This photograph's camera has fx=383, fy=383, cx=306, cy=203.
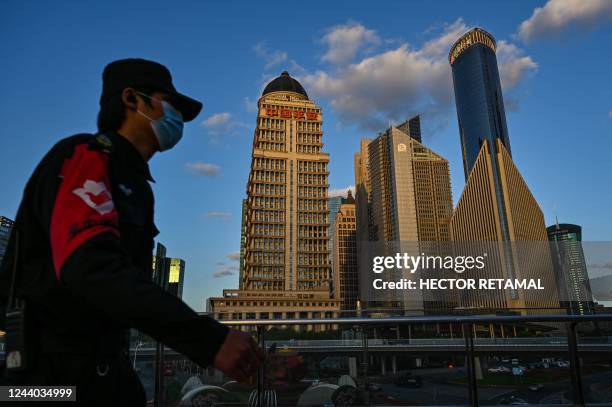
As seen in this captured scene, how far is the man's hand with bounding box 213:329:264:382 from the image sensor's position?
91cm

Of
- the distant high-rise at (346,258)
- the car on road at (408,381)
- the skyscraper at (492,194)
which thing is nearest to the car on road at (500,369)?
the car on road at (408,381)

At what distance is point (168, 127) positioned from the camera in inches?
53.5

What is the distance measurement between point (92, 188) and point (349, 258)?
448 ft

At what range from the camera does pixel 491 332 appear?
4223mm

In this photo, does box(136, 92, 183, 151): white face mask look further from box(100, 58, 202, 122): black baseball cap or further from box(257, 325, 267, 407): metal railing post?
box(257, 325, 267, 407): metal railing post

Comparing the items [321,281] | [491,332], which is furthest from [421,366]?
[321,281]

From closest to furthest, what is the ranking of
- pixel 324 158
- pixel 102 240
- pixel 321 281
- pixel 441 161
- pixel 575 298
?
pixel 102 240, pixel 575 298, pixel 321 281, pixel 324 158, pixel 441 161

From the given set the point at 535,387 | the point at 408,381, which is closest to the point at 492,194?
the point at 535,387

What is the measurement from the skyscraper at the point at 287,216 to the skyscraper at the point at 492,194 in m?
35.2

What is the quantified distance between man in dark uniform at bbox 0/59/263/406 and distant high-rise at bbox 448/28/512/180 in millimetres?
139121

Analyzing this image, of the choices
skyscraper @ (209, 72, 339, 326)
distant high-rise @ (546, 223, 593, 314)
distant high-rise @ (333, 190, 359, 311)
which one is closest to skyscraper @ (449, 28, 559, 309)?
distant high-rise @ (546, 223, 593, 314)

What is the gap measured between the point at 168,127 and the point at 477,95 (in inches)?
5875

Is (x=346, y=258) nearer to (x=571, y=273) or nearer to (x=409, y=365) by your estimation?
(x=571, y=273)

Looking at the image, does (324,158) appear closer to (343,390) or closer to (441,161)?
(441,161)
